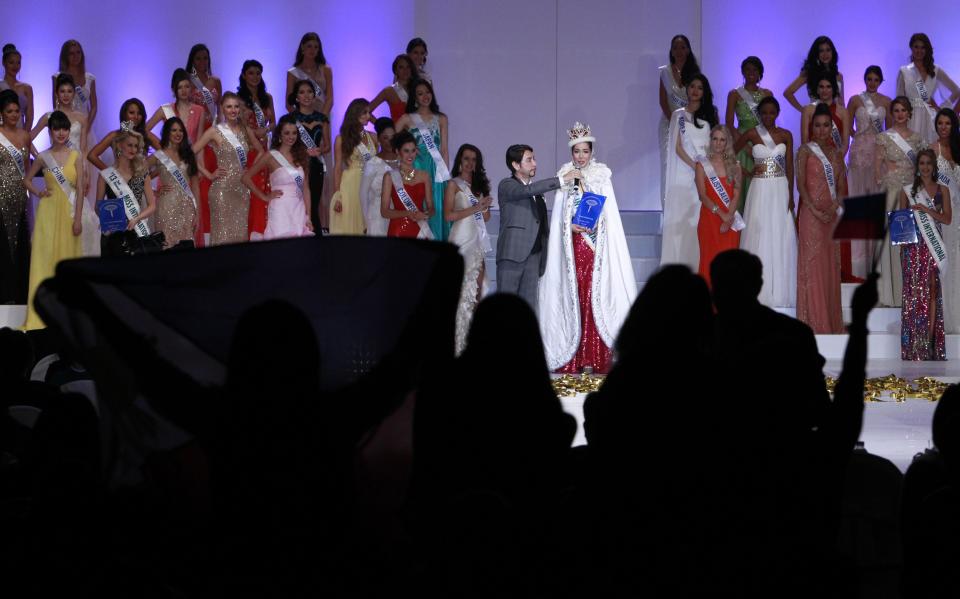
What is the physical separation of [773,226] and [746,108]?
1277mm

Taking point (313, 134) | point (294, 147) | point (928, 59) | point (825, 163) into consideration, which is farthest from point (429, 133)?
point (928, 59)

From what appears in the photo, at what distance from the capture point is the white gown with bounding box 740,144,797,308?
32.8 feet

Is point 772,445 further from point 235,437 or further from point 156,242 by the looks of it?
point 156,242

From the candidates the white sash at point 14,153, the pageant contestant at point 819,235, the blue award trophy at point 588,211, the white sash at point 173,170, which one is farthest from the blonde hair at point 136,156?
the pageant contestant at point 819,235

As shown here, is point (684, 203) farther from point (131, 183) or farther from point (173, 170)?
point (131, 183)

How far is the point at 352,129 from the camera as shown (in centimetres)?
1020

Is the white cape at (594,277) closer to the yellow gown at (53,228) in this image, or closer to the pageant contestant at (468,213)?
the pageant contestant at (468,213)

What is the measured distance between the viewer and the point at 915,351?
9.16 metres

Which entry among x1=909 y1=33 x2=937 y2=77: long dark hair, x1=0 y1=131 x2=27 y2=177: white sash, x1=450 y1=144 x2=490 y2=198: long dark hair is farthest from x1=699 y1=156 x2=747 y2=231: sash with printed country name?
x1=0 y1=131 x2=27 y2=177: white sash

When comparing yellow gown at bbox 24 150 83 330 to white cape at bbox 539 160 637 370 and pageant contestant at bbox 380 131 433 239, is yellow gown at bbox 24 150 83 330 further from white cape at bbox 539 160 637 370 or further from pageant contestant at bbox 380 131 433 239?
white cape at bbox 539 160 637 370

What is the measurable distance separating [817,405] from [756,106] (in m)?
8.28

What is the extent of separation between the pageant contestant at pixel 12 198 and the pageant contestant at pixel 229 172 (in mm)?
1388

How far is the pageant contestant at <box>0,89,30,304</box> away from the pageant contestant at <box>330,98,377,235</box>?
2.42 meters

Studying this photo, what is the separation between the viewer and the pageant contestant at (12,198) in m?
9.81
